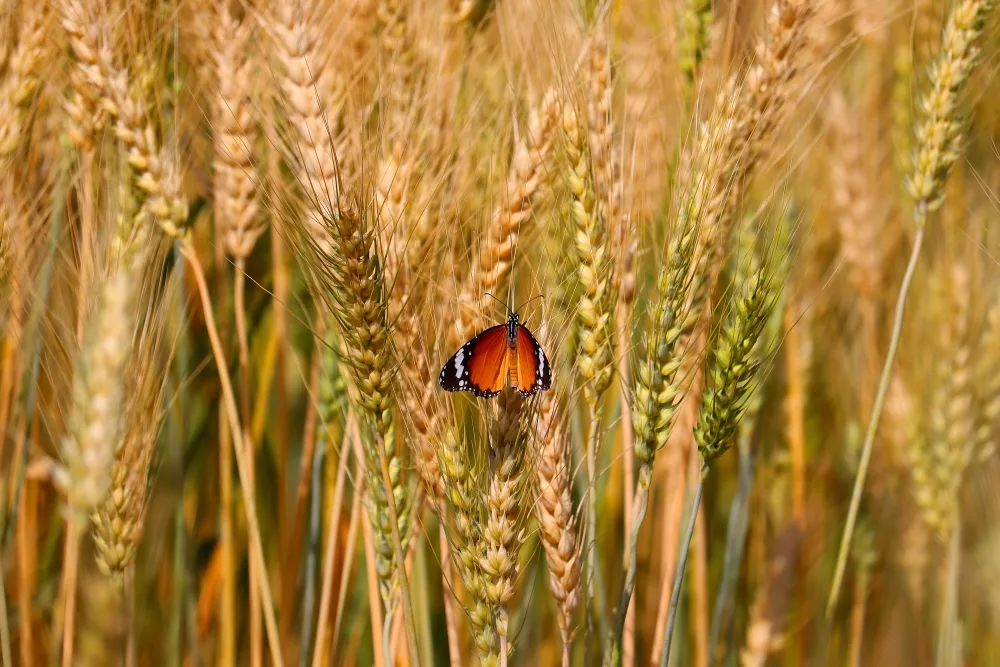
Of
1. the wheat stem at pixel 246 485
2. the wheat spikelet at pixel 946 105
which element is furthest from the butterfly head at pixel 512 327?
the wheat spikelet at pixel 946 105

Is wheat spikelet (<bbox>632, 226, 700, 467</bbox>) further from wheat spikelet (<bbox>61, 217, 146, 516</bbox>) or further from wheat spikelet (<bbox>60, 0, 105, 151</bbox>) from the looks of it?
wheat spikelet (<bbox>60, 0, 105, 151</bbox>)

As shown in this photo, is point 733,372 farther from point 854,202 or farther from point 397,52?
point 854,202

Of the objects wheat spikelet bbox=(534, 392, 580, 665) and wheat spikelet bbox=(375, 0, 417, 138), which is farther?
wheat spikelet bbox=(375, 0, 417, 138)

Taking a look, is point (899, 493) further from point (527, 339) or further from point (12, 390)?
point (12, 390)

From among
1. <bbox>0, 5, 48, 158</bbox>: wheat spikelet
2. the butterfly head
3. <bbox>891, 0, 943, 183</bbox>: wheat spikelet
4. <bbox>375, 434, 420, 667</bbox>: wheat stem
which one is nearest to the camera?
<bbox>375, 434, 420, 667</bbox>: wheat stem

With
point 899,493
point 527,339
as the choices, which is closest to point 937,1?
point 899,493

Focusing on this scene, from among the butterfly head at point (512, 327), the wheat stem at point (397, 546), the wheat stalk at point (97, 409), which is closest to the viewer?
the wheat stalk at point (97, 409)

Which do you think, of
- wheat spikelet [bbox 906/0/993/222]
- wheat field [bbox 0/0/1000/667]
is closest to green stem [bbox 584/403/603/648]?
wheat field [bbox 0/0/1000/667]

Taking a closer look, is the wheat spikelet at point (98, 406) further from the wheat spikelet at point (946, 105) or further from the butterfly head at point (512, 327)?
the wheat spikelet at point (946, 105)
